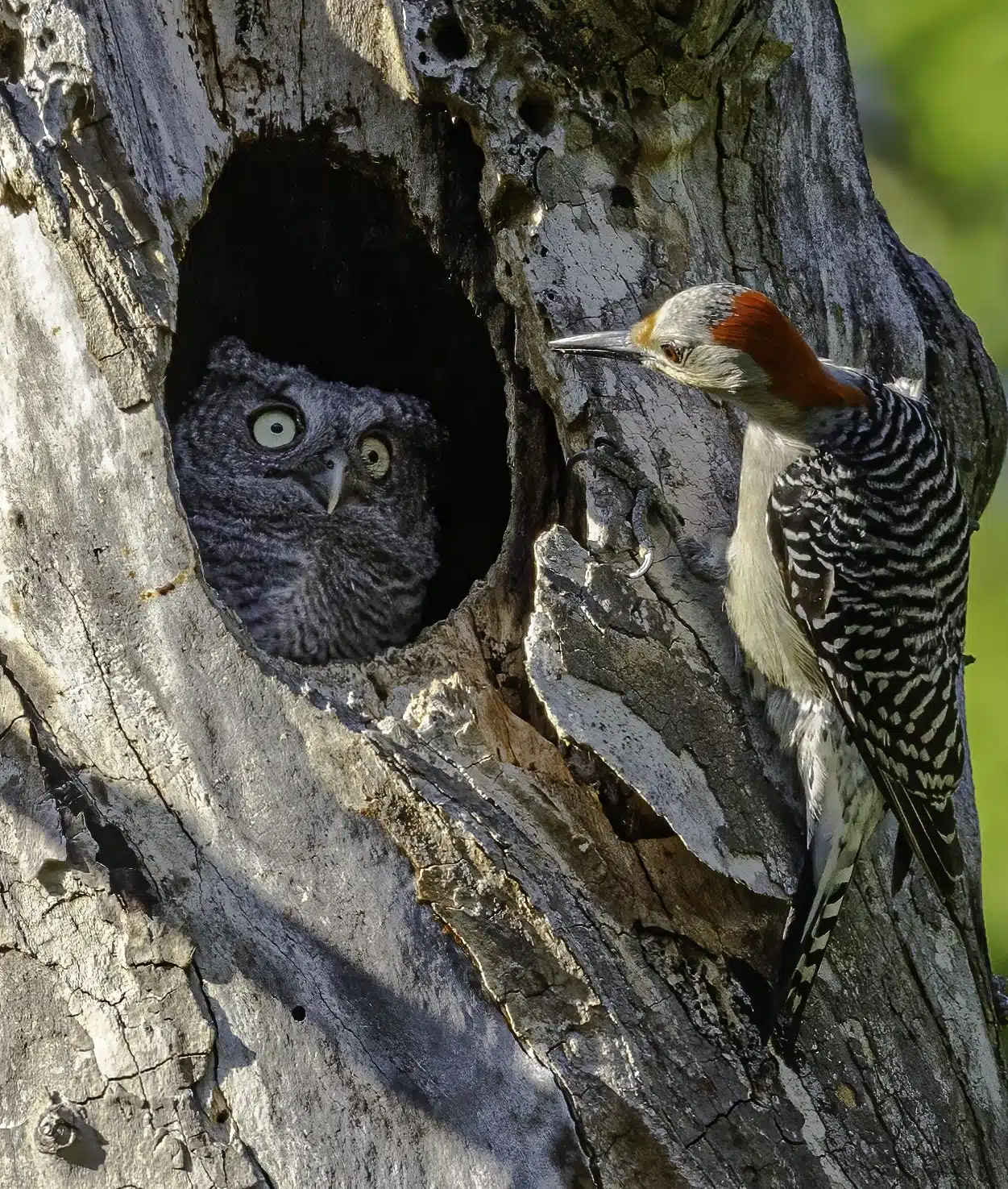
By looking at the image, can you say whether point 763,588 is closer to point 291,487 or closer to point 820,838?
point 820,838

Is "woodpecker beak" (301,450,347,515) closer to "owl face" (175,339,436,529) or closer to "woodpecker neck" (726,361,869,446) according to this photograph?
"owl face" (175,339,436,529)

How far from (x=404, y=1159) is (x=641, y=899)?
67 cm

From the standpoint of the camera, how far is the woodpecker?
279cm

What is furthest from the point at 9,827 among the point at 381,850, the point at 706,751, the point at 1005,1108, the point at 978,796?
the point at 978,796

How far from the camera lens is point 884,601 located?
2.94 m

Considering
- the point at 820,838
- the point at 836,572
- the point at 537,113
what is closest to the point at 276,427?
the point at 537,113

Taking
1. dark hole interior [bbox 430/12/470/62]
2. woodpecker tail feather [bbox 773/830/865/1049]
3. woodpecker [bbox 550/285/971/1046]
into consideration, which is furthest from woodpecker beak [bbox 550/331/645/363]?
woodpecker tail feather [bbox 773/830/865/1049]

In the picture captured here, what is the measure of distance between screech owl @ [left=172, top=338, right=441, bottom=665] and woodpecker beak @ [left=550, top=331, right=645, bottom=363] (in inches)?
56.9

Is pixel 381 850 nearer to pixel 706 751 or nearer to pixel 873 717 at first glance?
pixel 706 751

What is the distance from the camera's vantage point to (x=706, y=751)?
8.64 feet

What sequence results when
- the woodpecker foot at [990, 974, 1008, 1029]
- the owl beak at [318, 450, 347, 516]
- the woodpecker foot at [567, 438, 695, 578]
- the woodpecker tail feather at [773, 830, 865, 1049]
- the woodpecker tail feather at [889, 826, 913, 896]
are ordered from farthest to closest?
the owl beak at [318, 450, 347, 516], the woodpecker foot at [990, 974, 1008, 1029], the woodpecker tail feather at [889, 826, 913, 896], the woodpecker foot at [567, 438, 695, 578], the woodpecker tail feather at [773, 830, 865, 1049]

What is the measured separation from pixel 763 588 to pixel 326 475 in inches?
70.0

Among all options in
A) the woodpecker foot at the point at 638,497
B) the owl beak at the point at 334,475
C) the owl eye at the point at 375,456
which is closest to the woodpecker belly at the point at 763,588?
the woodpecker foot at the point at 638,497

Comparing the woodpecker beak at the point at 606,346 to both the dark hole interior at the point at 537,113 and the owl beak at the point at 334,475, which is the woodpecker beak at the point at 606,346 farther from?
the owl beak at the point at 334,475
